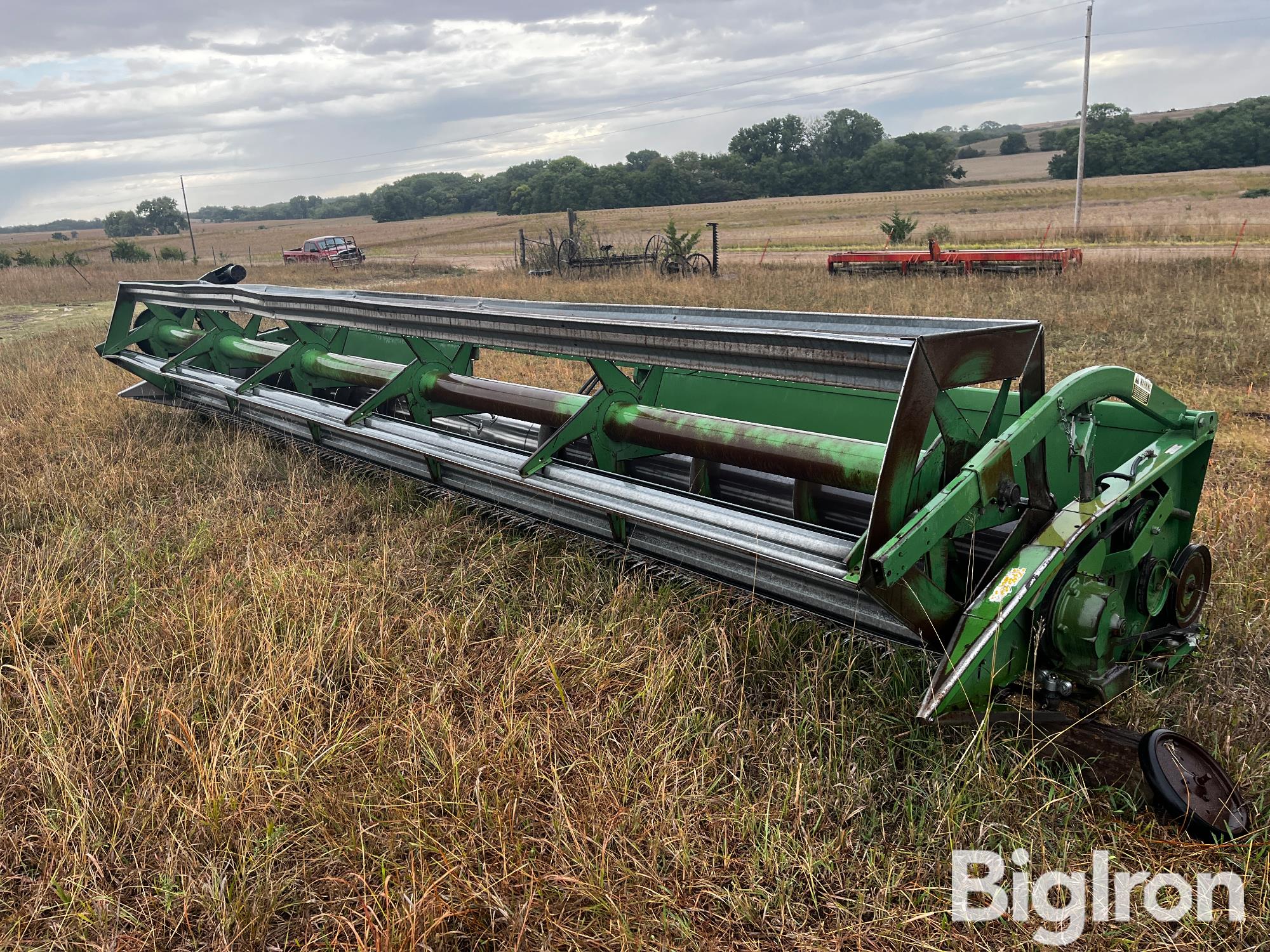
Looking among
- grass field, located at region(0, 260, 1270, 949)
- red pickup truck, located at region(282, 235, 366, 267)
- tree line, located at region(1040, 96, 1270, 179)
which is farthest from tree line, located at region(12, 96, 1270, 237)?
grass field, located at region(0, 260, 1270, 949)

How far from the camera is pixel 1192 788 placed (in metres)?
2.08

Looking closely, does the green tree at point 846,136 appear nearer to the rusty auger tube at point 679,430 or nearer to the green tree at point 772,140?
the green tree at point 772,140

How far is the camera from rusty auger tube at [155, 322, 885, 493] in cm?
271

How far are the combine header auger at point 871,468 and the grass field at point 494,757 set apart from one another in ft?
0.84

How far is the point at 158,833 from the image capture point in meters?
2.17

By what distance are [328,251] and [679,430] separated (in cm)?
3200

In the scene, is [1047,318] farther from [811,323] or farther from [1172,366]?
[811,323]

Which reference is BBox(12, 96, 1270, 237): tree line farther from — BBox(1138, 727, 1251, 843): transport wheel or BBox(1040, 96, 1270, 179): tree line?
BBox(1138, 727, 1251, 843): transport wheel

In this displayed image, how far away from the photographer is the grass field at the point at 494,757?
1.93 m

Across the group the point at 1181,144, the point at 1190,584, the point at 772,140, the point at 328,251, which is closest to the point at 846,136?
the point at 772,140

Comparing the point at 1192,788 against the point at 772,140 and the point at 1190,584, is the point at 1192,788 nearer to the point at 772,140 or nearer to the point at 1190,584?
the point at 1190,584

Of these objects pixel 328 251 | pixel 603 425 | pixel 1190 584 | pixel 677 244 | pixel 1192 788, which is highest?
pixel 328 251

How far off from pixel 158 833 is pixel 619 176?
243 ft

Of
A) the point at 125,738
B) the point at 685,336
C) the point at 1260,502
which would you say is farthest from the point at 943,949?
the point at 1260,502
